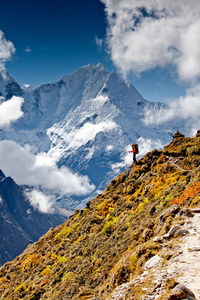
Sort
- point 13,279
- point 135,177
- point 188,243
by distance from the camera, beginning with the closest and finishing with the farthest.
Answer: point 188,243
point 13,279
point 135,177

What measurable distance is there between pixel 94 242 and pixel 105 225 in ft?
7.77

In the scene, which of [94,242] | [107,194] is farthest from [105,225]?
[107,194]

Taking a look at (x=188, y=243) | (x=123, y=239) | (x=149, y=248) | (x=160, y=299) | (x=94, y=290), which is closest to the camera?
(x=160, y=299)

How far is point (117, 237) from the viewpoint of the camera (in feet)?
76.5

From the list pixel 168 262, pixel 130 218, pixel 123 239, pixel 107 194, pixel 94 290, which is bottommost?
pixel 94 290

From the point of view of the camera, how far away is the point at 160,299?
9.83 meters

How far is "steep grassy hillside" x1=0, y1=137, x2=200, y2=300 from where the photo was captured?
55.5ft

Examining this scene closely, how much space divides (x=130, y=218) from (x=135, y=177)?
1222cm

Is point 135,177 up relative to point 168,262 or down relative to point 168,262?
up

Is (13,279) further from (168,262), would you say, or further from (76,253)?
(168,262)

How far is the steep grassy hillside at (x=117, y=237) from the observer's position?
1691 cm

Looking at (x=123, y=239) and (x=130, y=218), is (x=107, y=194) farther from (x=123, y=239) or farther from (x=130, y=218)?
(x=123, y=239)

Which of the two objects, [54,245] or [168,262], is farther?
[54,245]

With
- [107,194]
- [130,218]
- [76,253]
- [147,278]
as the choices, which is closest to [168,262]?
[147,278]
